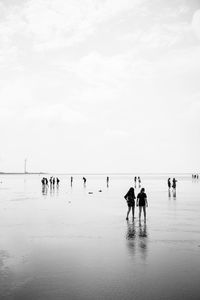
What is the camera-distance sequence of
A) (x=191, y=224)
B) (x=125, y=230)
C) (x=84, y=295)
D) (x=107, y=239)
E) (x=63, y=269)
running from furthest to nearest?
(x=191, y=224) < (x=125, y=230) < (x=107, y=239) < (x=63, y=269) < (x=84, y=295)

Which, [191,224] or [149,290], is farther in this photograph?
[191,224]

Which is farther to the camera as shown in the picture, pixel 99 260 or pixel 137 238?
pixel 137 238

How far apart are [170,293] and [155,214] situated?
1308 cm

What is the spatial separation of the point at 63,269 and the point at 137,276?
212 cm

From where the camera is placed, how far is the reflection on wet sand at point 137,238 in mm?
10266

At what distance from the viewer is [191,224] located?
15.6m

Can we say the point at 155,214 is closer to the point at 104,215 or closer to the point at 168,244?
the point at 104,215

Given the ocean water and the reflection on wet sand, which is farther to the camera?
the reflection on wet sand

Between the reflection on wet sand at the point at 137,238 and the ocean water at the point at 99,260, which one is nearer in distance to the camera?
the ocean water at the point at 99,260

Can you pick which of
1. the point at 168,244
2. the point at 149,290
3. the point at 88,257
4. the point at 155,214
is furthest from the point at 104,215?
the point at 149,290

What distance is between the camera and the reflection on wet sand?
33.7 ft

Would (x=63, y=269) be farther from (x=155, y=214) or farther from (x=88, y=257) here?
(x=155, y=214)

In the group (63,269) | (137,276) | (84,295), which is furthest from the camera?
(63,269)

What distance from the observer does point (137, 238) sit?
12148 mm
